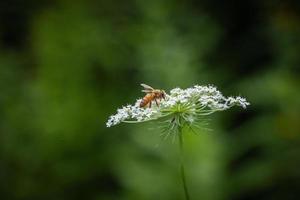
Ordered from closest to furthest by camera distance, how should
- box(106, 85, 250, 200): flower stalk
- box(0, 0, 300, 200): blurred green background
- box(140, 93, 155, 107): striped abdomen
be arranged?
1. box(106, 85, 250, 200): flower stalk
2. box(140, 93, 155, 107): striped abdomen
3. box(0, 0, 300, 200): blurred green background

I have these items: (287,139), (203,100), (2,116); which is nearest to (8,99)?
(2,116)

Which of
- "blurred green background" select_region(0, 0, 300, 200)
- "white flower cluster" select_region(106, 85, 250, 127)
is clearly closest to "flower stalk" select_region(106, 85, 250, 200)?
"white flower cluster" select_region(106, 85, 250, 127)

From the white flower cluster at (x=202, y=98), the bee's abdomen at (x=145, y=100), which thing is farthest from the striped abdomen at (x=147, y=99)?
the white flower cluster at (x=202, y=98)

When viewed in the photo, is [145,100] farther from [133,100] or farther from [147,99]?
[133,100]

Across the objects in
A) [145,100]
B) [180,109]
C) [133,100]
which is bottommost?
[180,109]

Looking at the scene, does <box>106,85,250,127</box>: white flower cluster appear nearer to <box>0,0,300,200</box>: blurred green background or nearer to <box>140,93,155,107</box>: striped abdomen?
<box>140,93,155,107</box>: striped abdomen

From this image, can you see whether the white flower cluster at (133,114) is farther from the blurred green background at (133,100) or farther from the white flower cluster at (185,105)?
the blurred green background at (133,100)

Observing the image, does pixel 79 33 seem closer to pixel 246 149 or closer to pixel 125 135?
pixel 125 135

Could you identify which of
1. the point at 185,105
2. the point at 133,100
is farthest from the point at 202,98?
the point at 133,100

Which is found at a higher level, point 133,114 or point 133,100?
point 133,100
